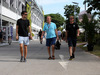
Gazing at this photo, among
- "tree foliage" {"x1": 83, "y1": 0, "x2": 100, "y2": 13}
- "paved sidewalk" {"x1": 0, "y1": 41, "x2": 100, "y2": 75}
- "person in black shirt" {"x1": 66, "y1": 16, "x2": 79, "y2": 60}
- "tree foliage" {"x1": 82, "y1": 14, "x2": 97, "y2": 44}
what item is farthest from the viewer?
"tree foliage" {"x1": 83, "y1": 0, "x2": 100, "y2": 13}

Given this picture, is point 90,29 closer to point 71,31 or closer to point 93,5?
point 93,5

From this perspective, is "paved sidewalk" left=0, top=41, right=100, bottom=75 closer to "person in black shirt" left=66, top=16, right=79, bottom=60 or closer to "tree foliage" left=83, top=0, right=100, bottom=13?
"person in black shirt" left=66, top=16, right=79, bottom=60

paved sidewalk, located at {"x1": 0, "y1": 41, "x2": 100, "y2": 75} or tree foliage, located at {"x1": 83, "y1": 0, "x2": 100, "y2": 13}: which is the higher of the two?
tree foliage, located at {"x1": 83, "y1": 0, "x2": 100, "y2": 13}

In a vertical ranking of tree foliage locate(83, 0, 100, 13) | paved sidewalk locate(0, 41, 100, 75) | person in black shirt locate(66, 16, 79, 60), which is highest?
tree foliage locate(83, 0, 100, 13)

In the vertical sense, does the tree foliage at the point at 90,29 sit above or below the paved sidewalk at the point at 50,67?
above

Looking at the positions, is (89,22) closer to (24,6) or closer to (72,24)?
(72,24)

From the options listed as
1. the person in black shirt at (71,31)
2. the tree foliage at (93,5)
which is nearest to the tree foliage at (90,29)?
the tree foliage at (93,5)

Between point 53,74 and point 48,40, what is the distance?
3.31m

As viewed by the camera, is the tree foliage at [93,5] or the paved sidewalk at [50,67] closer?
the paved sidewalk at [50,67]

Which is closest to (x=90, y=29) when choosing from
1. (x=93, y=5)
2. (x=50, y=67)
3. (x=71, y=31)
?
(x=93, y=5)

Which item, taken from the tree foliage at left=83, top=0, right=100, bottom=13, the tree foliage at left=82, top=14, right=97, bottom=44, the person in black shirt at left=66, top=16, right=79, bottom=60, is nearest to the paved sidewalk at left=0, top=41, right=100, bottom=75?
the person in black shirt at left=66, top=16, right=79, bottom=60

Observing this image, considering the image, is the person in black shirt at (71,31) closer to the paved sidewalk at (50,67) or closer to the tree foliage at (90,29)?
the paved sidewalk at (50,67)

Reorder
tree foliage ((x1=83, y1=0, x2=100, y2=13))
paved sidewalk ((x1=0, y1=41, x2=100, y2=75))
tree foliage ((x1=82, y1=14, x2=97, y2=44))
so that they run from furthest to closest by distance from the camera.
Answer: tree foliage ((x1=83, y1=0, x2=100, y2=13))
tree foliage ((x1=82, y1=14, x2=97, y2=44))
paved sidewalk ((x1=0, y1=41, x2=100, y2=75))

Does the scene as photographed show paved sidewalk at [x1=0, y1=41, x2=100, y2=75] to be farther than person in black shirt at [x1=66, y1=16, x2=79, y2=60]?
No
